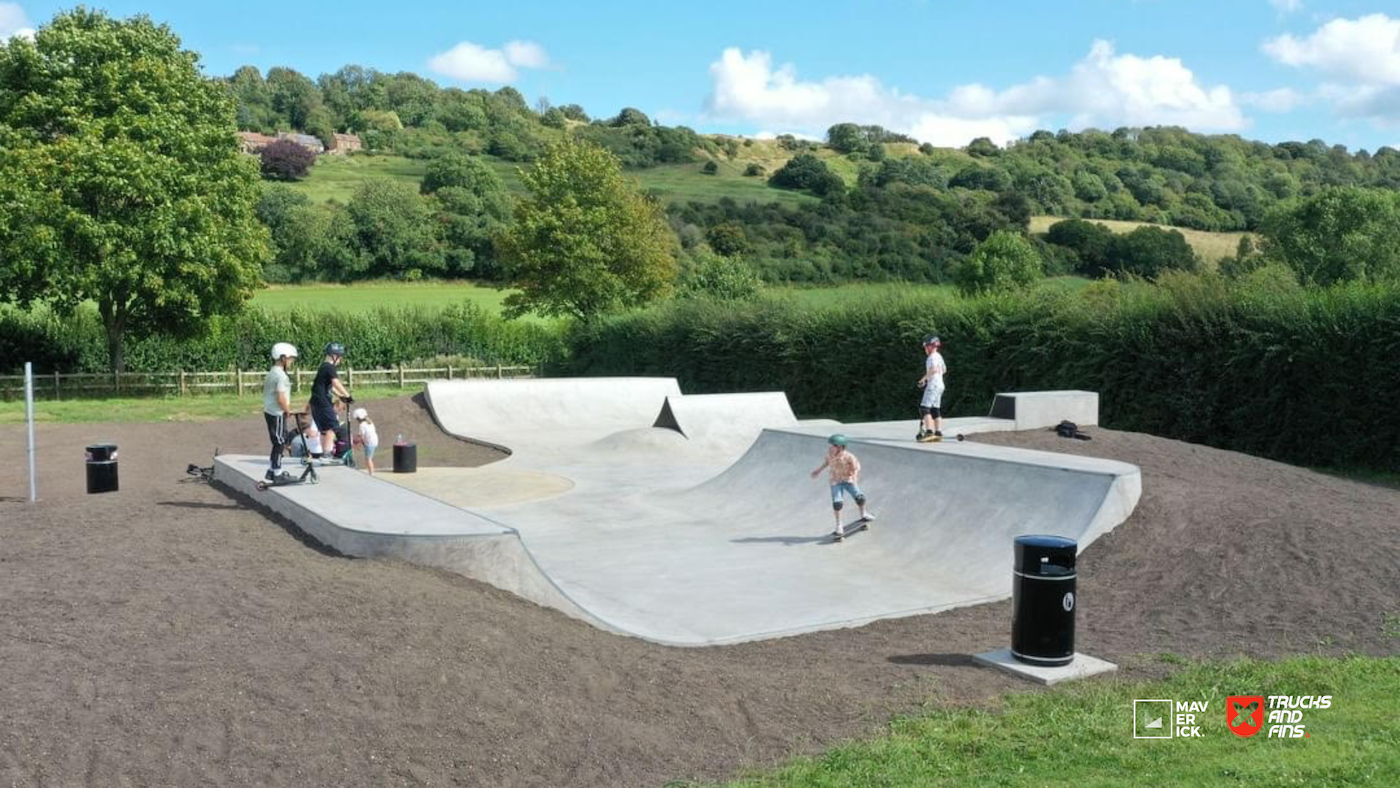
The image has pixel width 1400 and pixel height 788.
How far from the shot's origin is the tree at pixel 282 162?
282 feet

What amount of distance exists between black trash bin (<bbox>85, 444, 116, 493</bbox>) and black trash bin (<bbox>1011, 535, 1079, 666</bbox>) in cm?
1116

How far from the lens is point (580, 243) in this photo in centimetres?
4250

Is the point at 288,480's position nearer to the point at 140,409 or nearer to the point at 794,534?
the point at 794,534

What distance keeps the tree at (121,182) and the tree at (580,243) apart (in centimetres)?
1039

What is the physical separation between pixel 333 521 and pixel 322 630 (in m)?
3.11

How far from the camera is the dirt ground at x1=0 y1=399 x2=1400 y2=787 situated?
5.39 metres

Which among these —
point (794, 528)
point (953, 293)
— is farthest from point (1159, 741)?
point (953, 293)

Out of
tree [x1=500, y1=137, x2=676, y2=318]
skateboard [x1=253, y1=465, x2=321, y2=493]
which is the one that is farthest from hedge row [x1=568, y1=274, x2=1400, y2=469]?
skateboard [x1=253, y1=465, x2=321, y2=493]

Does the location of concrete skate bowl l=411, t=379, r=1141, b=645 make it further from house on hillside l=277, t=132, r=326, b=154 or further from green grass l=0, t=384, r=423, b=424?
house on hillside l=277, t=132, r=326, b=154

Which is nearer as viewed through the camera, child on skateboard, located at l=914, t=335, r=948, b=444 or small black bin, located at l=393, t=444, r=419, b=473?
child on skateboard, located at l=914, t=335, r=948, b=444

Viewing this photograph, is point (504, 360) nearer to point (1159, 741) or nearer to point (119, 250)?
point (119, 250)

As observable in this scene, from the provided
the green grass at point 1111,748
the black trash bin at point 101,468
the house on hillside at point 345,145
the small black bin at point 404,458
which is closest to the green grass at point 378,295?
the small black bin at point 404,458

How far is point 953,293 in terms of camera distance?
2747 centimetres

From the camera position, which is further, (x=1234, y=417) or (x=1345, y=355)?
(x=1234, y=417)
